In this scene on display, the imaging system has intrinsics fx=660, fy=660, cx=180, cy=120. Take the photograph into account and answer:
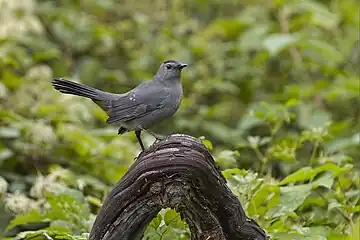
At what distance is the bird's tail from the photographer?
202cm

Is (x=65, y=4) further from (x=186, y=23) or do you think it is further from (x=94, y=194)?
(x=94, y=194)

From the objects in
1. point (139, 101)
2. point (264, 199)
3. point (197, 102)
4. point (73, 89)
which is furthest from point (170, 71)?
point (197, 102)

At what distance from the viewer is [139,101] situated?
6.94 feet

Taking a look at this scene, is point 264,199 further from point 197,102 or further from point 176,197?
point 197,102

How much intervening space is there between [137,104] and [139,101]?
0.01m

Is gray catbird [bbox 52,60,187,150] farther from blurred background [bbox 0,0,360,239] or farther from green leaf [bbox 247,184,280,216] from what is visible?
green leaf [bbox 247,184,280,216]

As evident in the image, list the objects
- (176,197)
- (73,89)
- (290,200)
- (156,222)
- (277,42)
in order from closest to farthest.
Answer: (176,197), (156,222), (73,89), (290,200), (277,42)

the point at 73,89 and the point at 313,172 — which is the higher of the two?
the point at 73,89

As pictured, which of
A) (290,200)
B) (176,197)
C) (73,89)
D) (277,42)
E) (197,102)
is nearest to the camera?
(176,197)

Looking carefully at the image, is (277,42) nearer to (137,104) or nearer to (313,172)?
(313,172)

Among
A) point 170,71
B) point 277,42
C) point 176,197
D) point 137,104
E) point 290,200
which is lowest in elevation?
point 176,197

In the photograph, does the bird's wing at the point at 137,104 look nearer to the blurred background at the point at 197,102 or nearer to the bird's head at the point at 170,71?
the bird's head at the point at 170,71

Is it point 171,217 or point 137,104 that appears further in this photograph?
point 137,104

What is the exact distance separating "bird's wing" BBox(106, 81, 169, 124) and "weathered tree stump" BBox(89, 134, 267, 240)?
34 cm
